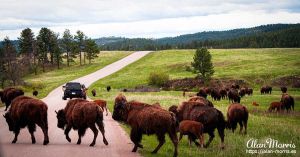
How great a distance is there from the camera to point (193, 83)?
69.0m

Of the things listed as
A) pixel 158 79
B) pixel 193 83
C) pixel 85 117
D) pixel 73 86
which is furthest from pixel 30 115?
pixel 158 79

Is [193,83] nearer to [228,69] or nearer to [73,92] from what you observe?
[228,69]

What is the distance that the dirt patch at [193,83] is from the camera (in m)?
67.8

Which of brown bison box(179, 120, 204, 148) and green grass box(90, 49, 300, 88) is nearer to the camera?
brown bison box(179, 120, 204, 148)

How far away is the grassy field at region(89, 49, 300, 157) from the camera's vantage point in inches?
611

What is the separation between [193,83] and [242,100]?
2397cm

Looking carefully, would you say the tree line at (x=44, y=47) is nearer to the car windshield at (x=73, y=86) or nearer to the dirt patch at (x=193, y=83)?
the dirt patch at (x=193, y=83)

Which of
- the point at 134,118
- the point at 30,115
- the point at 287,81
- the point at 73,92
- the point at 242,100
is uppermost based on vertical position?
the point at 134,118

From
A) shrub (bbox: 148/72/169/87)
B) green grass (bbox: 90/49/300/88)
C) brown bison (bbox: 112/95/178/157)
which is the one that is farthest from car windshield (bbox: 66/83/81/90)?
shrub (bbox: 148/72/169/87)

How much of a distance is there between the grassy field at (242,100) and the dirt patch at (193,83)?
3.34m

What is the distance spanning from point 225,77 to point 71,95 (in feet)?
135

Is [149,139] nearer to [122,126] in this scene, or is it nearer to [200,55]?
[122,126]

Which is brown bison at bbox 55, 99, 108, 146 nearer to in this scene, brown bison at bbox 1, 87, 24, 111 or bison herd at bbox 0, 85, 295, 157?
bison herd at bbox 0, 85, 295, 157

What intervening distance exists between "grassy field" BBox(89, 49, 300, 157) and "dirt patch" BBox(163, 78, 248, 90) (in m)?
3.34
